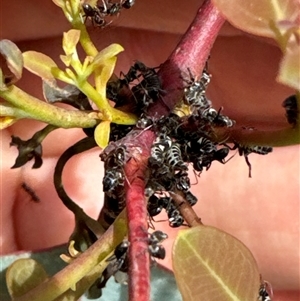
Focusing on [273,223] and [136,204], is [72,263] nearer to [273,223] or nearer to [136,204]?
[136,204]

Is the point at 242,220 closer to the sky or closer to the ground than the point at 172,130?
closer to the ground

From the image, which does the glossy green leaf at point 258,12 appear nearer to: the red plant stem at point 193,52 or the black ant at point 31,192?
the red plant stem at point 193,52

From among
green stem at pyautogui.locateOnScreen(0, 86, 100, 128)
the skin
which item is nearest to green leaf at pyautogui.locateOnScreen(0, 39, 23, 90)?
green stem at pyautogui.locateOnScreen(0, 86, 100, 128)

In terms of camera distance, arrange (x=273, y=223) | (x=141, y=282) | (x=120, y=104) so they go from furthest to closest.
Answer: (x=273, y=223)
(x=120, y=104)
(x=141, y=282)

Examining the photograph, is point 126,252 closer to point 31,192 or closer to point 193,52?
point 193,52

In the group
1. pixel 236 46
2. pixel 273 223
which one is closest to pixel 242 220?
pixel 273 223

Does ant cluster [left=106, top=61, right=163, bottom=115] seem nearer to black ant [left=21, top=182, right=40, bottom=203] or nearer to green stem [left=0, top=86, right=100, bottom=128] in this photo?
green stem [left=0, top=86, right=100, bottom=128]
